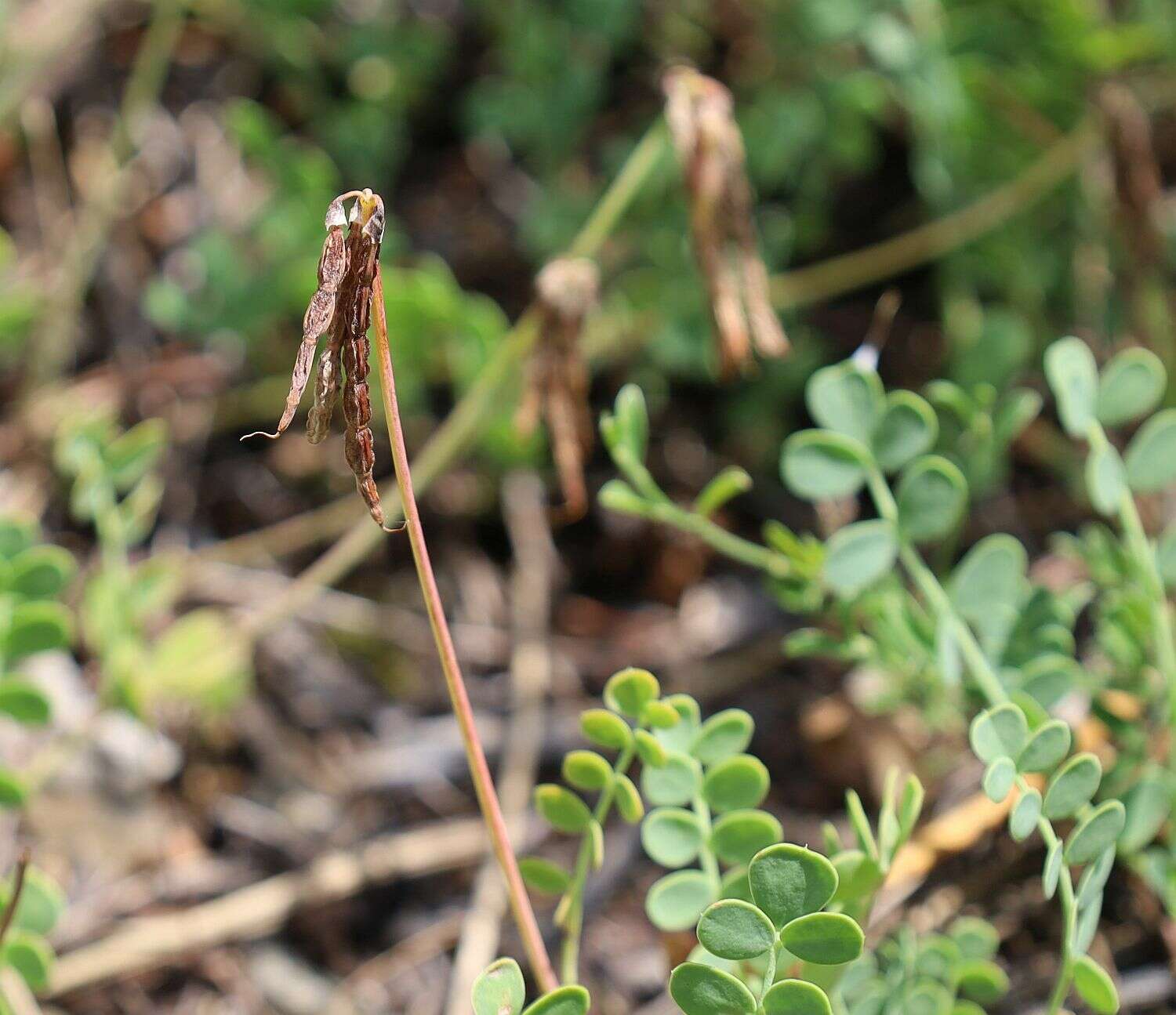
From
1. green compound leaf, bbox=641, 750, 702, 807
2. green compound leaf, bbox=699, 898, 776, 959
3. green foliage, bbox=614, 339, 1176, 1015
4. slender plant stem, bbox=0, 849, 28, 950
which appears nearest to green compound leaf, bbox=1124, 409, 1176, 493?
green foliage, bbox=614, 339, 1176, 1015

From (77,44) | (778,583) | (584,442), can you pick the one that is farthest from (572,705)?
(77,44)

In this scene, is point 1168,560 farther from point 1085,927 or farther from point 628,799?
point 628,799

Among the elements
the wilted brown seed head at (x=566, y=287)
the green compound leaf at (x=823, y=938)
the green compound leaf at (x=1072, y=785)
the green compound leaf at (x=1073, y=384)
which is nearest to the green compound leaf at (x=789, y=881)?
the green compound leaf at (x=823, y=938)

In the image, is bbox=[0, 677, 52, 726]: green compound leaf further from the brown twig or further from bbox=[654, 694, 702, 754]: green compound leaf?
bbox=[654, 694, 702, 754]: green compound leaf

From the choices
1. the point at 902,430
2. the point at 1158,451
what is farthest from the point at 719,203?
the point at 1158,451

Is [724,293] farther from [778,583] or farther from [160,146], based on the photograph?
[160,146]
